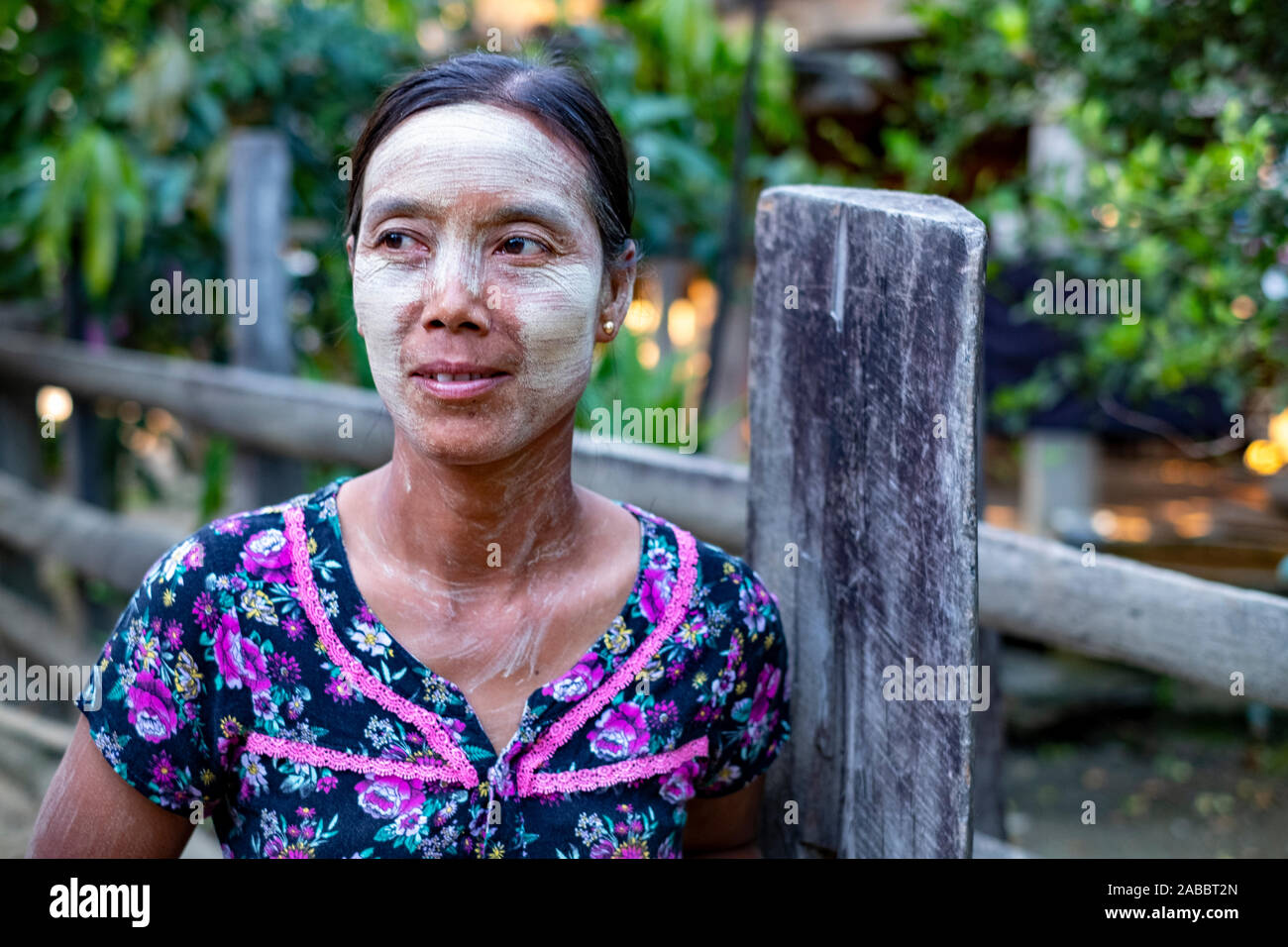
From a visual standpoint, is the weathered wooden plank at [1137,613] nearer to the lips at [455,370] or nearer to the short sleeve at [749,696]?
the short sleeve at [749,696]

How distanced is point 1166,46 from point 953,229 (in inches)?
61.4

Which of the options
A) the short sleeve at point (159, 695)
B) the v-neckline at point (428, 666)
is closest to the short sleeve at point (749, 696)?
the v-neckline at point (428, 666)

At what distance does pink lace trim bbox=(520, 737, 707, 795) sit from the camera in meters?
1.41

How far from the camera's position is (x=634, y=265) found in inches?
62.1

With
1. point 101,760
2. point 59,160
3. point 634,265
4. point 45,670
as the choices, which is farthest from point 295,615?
point 45,670

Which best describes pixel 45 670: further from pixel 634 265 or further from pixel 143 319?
pixel 634 265

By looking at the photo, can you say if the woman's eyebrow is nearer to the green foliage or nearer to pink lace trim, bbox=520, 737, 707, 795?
pink lace trim, bbox=520, 737, 707, 795

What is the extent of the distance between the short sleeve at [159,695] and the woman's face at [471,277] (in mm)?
312

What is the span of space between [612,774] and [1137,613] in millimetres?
932

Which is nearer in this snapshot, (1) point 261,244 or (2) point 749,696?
(2) point 749,696

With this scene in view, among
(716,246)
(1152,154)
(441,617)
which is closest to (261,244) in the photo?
(716,246)

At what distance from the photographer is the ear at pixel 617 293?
1503 mm

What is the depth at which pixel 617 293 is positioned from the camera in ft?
5.07

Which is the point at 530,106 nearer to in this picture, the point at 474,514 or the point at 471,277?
the point at 471,277
